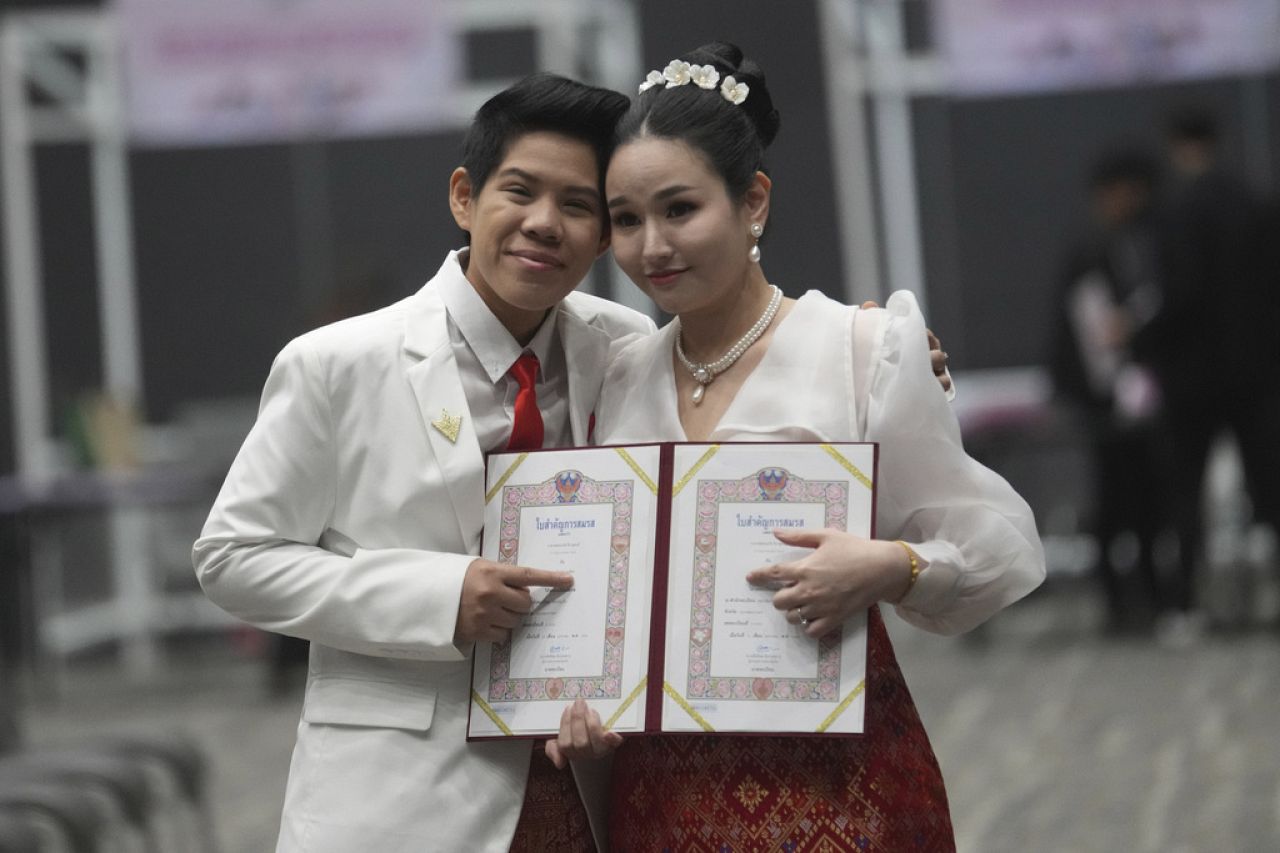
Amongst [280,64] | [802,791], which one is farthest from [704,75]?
[280,64]

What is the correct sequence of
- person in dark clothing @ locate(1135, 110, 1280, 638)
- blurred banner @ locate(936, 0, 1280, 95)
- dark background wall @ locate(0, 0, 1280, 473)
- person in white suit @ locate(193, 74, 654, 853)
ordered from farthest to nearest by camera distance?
dark background wall @ locate(0, 0, 1280, 473) < blurred banner @ locate(936, 0, 1280, 95) < person in dark clothing @ locate(1135, 110, 1280, 638) < person in white suit @ locate(193, 74, 654, 853)

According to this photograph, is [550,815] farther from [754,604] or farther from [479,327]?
[479,327]

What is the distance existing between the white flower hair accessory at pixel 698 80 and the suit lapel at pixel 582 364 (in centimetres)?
35

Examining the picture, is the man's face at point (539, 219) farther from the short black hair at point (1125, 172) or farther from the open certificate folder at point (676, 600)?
the short black hair at point (1125, 172)

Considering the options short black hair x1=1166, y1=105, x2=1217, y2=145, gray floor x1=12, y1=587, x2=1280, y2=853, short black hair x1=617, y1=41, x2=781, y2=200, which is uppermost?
short black hair x1=1166, y1=105, x2=1217, y2=145

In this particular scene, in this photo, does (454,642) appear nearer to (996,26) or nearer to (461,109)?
(996,26)

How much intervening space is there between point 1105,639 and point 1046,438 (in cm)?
85

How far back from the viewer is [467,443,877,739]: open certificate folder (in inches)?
88.8

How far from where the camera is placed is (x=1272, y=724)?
5930 mm

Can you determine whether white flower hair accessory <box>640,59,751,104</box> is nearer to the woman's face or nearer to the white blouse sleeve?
the woman's face

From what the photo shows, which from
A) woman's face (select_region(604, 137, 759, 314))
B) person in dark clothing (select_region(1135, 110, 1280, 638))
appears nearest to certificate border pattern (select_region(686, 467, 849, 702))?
woman's face (select_region(604, 137, 759, 314))

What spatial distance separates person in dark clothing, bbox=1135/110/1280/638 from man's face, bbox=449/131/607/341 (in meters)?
5.43

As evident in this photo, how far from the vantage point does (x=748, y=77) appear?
2.49 meters

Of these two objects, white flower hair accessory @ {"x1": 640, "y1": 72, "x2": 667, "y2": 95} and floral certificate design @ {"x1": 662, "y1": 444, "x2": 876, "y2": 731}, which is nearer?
floral certificate design @ {"x1": 662, "y1": 444, "x2": 876, "y2": 731}
